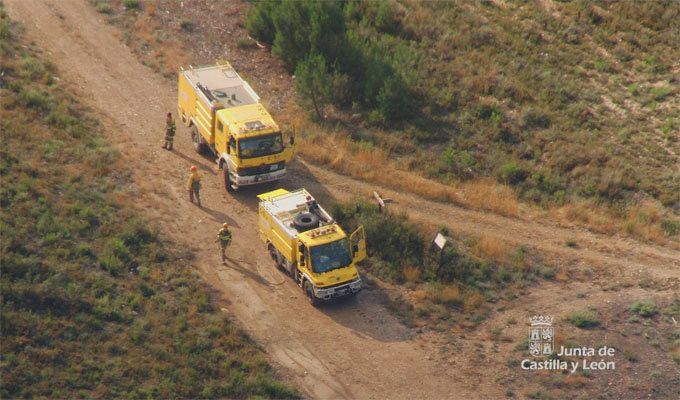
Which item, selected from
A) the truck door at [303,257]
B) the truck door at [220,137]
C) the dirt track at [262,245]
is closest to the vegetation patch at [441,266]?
the dirt track at [262,245]

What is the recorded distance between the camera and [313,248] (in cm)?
2902

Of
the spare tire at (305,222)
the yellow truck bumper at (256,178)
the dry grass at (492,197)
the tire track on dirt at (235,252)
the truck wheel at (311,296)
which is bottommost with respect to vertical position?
the tire track on dirt at (235,252)

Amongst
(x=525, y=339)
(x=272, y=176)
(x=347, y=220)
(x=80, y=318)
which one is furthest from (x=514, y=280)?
(x=80, y=318)

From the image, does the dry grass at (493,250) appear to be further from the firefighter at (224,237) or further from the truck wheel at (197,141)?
the truck wheel at (197,141)

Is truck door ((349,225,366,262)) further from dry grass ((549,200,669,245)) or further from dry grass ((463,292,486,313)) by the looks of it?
dry grass ((549,200,669,245))

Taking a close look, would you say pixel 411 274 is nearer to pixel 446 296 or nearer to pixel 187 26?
pixel 446 296

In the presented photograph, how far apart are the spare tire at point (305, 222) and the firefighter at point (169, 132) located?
888 centimetres

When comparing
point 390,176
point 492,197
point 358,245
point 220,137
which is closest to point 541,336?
point 358,245

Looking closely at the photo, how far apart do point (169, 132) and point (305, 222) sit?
9425 mm

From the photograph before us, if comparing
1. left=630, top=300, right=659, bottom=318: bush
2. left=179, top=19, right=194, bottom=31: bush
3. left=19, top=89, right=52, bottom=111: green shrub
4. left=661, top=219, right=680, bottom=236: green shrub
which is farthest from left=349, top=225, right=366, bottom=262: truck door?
left=179, top=19, right=194, bottom=31: bush

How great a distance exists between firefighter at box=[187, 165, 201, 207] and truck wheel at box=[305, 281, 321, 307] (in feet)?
21.7

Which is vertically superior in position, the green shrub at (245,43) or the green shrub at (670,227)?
the green shrub at (670,227)

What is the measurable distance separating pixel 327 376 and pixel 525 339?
6.46 meters

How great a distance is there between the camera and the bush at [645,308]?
29.7 m
